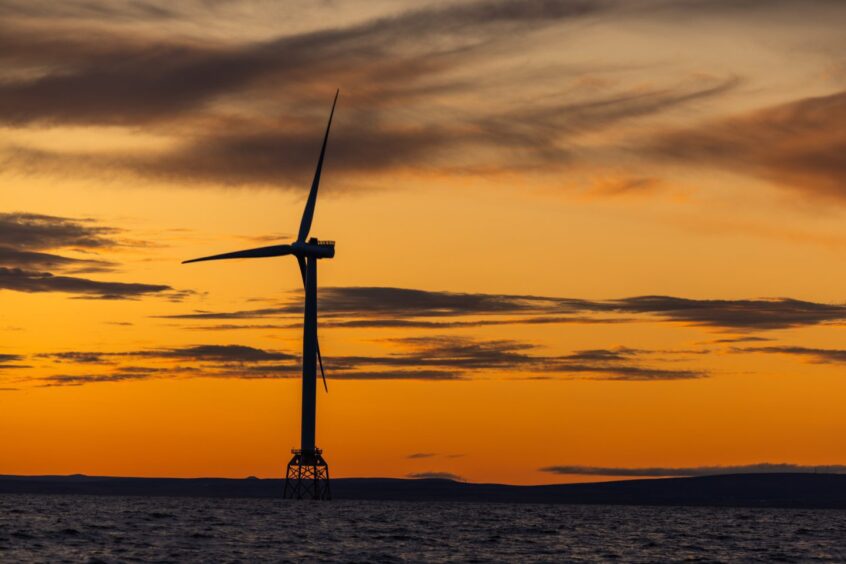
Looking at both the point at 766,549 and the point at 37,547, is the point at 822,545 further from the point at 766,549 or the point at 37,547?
the point at 37,547

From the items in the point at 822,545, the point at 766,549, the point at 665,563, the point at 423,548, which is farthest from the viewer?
the point at 822,545

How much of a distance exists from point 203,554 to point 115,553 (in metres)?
7.85

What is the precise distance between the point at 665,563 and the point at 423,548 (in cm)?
2631

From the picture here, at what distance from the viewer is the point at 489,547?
158m

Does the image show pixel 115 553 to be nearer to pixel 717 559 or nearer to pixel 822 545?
pixel 717 559

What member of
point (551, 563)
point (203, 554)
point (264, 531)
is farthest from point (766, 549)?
point (203, 554)

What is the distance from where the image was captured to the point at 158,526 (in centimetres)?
18525

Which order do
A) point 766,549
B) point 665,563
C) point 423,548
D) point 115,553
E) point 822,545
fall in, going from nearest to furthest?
point 115,553
point 665,563
point 423,548
point 766,549
point 822,545

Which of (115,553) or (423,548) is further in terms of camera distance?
(423,548)

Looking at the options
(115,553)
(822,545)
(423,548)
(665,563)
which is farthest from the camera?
(822,545)

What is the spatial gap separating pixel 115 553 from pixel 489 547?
45.4 meters

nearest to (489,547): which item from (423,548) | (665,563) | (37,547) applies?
(423,548)

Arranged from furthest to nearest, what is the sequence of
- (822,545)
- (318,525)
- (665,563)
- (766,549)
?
(318,525) → (822,545) → (766,549) → (665,563)

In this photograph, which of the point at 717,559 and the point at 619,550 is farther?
the point at 619,550
